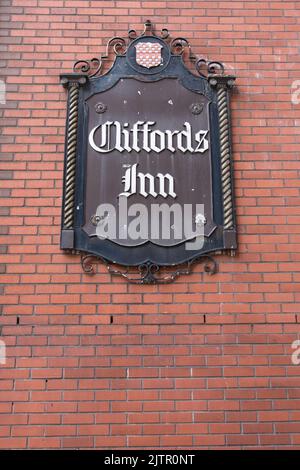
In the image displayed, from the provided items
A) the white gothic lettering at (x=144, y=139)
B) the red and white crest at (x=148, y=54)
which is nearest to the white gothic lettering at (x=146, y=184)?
the white gothic lettering at (x=144, y=139)

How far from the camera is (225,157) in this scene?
356 cm

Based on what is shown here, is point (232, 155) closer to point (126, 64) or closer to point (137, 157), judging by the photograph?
point (137, 157)

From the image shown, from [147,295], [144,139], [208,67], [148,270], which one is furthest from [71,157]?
[208,67]

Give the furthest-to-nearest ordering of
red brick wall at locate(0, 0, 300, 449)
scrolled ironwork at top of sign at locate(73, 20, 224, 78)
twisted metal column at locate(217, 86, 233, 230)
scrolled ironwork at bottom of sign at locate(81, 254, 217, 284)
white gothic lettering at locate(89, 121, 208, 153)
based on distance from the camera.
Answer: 1. scrolled ironwork at top of sign at locate(73, 20, 224, 78)
2. white gothic lettering at locate(89, 121, 208, 153)
3. twisted metal column at locate(217, 86, 233, 230)
4. scrolled ironwork at bottom of sign at locate(81, 254, 217, 284)
5. red brick wall at locate(0, 0, 300, 449)

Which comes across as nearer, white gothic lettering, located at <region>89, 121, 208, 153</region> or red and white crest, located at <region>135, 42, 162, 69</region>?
white gothic lettering, located at <region>89, 121, 208, 153</region>

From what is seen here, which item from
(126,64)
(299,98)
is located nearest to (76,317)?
(126,64)

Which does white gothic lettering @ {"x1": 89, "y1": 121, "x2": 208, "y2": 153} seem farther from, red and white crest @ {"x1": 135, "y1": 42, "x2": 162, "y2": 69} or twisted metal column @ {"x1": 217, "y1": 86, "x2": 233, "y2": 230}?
red and white crest @ {"x1": 135, "y1": 42, "x2": 162, "y2": 69}

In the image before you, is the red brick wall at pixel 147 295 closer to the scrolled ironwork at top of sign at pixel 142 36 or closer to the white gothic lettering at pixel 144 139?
the scrolled ironwork at top of sign at pixel 142 36

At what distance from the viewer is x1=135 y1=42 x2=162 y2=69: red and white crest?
12.4ft

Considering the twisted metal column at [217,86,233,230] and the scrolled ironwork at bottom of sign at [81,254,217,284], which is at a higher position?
the twisted metal column at [217,86,233,230]

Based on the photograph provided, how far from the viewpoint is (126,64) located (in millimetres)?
3771

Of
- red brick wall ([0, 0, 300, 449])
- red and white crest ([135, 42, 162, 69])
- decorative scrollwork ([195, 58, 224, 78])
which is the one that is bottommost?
red brick wall ([0, 0, 300, 449])

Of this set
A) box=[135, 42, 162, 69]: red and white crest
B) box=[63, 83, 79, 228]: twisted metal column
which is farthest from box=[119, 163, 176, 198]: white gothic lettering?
box=[135, 42, 162, 69]: red and white crest

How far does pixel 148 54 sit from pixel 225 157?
90cm
